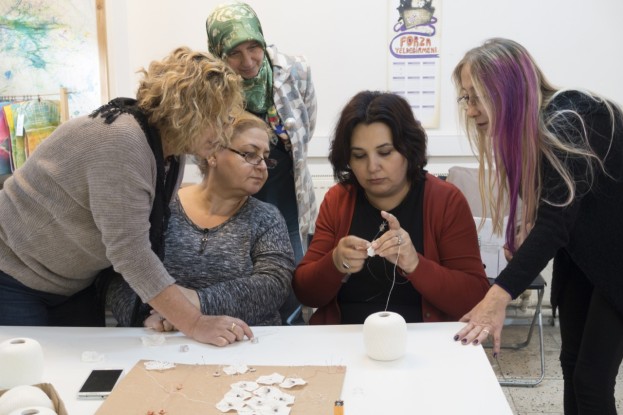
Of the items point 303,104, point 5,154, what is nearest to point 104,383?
point 303,104

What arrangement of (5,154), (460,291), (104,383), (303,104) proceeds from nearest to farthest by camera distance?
(104,383) < (460,291) < (303,104) < (5,154)

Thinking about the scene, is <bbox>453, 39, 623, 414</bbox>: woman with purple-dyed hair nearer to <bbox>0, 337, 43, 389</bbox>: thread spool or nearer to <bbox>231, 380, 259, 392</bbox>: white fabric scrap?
<bbox>231, 380, 259, 392</bbox>: white fabric scrap

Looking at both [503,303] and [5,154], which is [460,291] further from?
[5,154]

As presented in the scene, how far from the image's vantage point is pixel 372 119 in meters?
1.88

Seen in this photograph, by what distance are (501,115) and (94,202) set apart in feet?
3.07

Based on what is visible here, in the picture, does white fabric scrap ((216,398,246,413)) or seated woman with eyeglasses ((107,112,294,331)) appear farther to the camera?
seated woman with eyeglasses ((107,112,294,331))

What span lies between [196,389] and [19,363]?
1.13 feet

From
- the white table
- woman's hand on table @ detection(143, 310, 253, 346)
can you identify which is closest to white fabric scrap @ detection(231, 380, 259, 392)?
the white table

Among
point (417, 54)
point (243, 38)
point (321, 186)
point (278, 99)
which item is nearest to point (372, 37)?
point (417, 54)

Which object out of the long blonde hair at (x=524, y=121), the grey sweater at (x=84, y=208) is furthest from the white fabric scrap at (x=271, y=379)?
the long blonde hair at (x=524, y=121)

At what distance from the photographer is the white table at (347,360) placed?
1250 millimetres

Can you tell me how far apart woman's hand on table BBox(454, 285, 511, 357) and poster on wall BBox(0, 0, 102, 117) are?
269cm

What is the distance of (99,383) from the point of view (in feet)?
4.37

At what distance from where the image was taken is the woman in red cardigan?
6.02 feet
